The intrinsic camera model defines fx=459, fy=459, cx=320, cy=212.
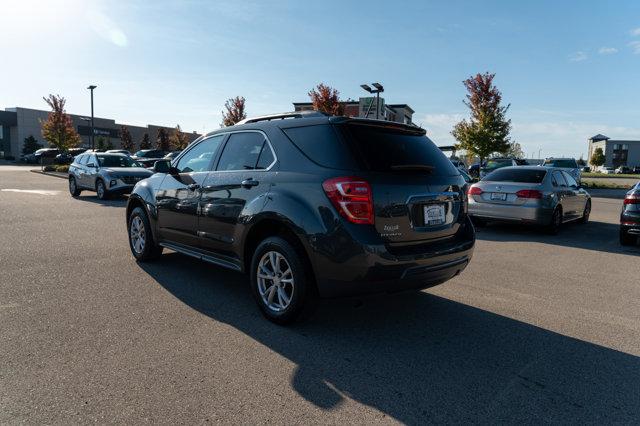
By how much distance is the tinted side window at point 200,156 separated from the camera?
17.4ft

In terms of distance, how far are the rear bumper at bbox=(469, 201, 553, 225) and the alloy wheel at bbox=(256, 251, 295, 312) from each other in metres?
6.99

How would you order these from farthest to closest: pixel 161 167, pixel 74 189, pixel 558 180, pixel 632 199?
pixel 74 189 < pixel 558 180 < pixel 632 199 < pixel 161 167

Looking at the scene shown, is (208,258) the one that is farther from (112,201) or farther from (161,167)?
(112,201)

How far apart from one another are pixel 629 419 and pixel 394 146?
261cm

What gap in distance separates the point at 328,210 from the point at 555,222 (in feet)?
26.3

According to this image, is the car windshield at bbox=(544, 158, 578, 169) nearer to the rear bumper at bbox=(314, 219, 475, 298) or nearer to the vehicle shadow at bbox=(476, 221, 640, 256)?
the vehicle shadow at bbox=(476, 221, 640, 256)

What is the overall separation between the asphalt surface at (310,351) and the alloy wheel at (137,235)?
1.05 feet

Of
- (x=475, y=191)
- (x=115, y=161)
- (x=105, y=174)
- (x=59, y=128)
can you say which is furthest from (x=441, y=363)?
(x=59, y=128)

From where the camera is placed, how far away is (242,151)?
191 inches

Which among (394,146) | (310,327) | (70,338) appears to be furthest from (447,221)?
(70,338)

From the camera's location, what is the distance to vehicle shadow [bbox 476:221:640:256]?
28.6ft

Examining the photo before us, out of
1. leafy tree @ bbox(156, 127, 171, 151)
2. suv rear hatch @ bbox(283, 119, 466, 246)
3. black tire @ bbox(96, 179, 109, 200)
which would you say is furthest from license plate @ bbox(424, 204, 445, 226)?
leafy tree @ bbox(156, 127, 171, 151)

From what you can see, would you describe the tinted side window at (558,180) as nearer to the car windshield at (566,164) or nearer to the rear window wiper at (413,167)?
the rear window wiper at (413,167)

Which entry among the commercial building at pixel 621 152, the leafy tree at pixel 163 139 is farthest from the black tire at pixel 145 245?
the commercial building at pixel 621 152
